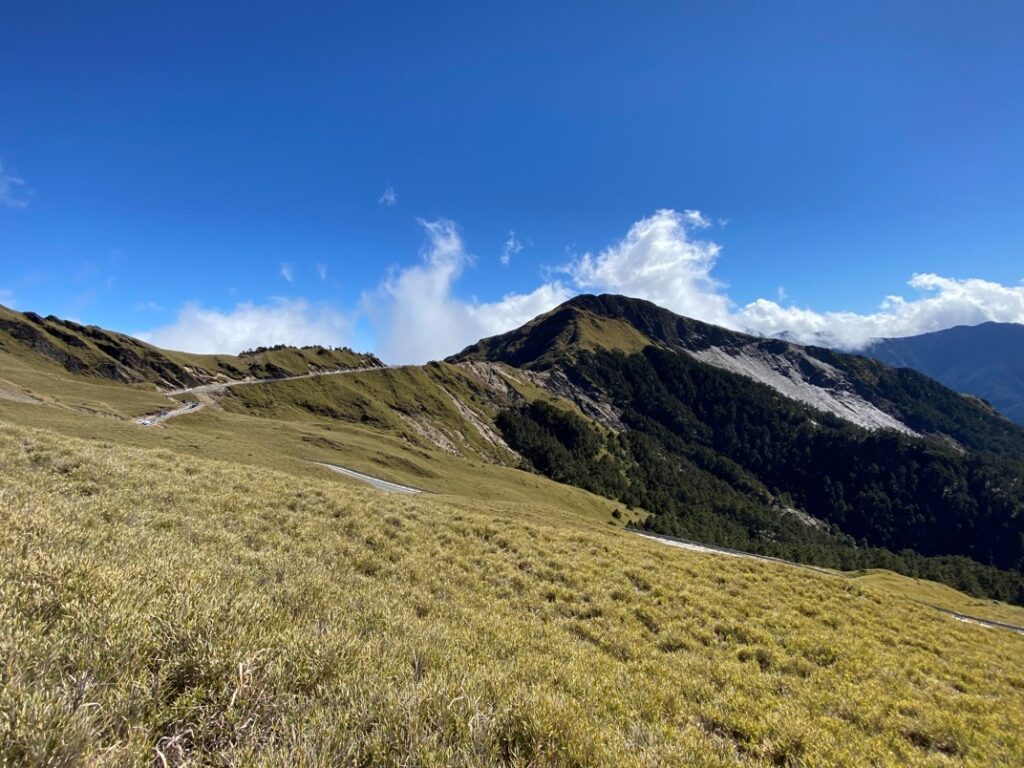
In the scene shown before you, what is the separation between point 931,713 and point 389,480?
2377 inches

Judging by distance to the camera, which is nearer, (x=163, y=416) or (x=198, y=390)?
(x=163, y=416)

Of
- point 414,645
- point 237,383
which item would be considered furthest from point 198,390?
point 414,645

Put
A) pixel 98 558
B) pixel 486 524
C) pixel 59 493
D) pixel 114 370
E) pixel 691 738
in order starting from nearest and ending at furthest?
pixel 691 738 → pixel 98 558 → pixel 59 493 → pixel 486 524 → pixel 114 370

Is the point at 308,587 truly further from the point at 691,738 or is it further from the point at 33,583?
the point at 691,738

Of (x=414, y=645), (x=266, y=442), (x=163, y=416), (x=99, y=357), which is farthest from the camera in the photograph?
(x=99, y=357)

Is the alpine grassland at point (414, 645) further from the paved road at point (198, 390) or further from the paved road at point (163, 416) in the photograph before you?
the paved road at point (198, 390)

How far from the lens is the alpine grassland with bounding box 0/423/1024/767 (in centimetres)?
472

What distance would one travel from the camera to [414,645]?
798 cm

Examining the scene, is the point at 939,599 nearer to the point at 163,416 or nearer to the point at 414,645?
the point at 414,645

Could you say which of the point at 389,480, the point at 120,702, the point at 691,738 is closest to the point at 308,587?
the point at 120,702

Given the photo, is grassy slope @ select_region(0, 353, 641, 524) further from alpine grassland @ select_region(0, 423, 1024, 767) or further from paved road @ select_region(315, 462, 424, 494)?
alpine grassland @ select_region(0, 423, 1024, 767)

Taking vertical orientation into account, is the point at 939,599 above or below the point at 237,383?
below

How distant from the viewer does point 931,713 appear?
10.3 metres

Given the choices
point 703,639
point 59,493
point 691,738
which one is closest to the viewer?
point 691,738
